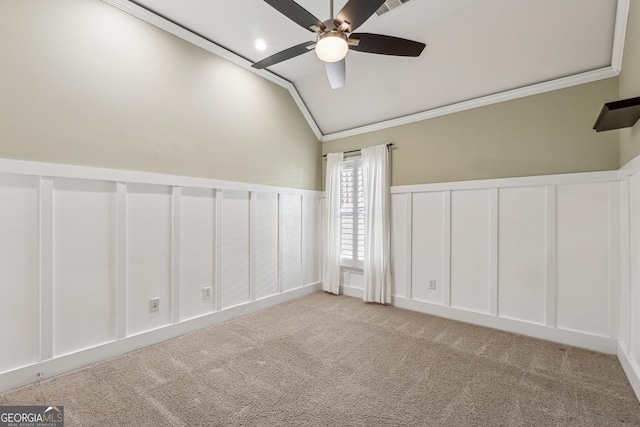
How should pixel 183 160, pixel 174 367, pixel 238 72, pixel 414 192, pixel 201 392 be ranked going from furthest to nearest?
pixel 414 192 < pixel 238 72 < pixel 183 160 < pixel 174 367 < pixel 201 392

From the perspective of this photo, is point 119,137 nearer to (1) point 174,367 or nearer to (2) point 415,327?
(1) point 174,367

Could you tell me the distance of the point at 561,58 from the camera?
270cm

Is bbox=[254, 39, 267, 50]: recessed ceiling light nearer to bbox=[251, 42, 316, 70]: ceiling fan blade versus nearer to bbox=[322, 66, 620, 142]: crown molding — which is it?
bbox=[251, 42, 316, 70]: ceiling fan blade

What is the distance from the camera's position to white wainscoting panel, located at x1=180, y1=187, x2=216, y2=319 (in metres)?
3.01

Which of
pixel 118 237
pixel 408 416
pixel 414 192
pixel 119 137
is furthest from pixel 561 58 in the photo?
pixel 118 237

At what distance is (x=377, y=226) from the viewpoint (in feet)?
13.3

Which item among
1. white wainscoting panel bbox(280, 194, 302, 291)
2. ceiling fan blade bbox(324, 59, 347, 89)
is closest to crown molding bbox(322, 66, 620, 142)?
white wainscoting panel bbox(280, 194, 302, 291)

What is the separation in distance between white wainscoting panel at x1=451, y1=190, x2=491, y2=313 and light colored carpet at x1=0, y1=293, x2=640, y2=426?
427 millimetres

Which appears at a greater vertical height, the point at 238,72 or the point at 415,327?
Result: the point at 238,72

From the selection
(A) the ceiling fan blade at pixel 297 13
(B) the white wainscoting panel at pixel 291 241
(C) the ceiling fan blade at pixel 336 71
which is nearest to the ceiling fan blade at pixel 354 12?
(A) the ceiling fan blade at pixel 297 13

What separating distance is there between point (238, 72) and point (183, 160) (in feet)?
4.56

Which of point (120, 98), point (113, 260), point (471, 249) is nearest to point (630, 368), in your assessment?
point (471, 249)

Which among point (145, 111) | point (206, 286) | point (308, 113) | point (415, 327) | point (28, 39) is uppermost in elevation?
point (308, 113)

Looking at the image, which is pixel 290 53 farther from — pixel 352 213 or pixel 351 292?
pixel 351 292
